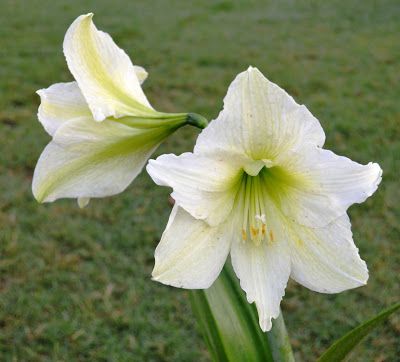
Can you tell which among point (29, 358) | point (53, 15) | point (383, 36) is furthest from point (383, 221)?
point (53, 15)

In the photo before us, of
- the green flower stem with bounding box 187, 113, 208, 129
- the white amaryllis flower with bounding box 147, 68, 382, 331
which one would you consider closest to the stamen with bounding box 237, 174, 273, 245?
the white amaryllis flower with bounding box 147, 68, 382, 331

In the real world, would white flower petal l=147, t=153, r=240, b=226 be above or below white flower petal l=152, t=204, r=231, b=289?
above

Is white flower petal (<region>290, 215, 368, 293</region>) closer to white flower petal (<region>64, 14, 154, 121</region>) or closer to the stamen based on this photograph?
the stamen

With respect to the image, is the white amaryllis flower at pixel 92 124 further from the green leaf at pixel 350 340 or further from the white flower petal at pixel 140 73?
the green leaf at pixel 350 340

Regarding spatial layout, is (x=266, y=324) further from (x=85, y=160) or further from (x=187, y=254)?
(x=85, y=160)

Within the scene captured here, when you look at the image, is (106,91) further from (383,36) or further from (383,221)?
(383,36)

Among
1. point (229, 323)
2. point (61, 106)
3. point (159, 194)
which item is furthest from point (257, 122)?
point (159, 194)
